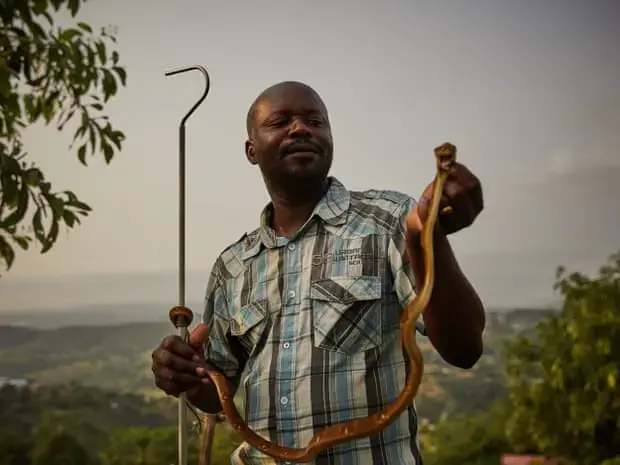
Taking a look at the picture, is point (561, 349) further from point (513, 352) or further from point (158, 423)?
point (158, 423)

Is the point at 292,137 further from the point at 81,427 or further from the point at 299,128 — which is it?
the point at 81,427

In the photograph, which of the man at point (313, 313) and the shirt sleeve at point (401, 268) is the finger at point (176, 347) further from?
the shirt sleeve at point (401, 268)

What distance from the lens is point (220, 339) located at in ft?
2.85

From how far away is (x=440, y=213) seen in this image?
54cm

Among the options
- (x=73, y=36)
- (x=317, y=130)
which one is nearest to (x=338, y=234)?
(x=317, y=130)

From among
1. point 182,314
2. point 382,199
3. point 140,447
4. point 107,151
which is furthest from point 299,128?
point 140,447

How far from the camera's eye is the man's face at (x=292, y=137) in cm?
79

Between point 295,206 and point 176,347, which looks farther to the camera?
point 295,206

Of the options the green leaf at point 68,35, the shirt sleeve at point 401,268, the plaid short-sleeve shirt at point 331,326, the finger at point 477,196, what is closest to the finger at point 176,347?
the plaid short-sleeve shirt at point 331,326

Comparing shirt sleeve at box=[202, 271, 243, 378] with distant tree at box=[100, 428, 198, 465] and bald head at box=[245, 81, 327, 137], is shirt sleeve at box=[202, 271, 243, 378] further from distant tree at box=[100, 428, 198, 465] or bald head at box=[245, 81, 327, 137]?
distant tree at box=[100, 428, 198, 465]

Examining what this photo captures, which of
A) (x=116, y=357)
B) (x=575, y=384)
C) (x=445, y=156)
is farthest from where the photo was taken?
(x=116, y=357)

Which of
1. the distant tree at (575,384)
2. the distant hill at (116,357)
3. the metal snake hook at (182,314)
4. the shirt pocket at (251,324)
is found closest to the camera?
the metal snake hook at (182,314)

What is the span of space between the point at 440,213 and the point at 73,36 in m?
1.35

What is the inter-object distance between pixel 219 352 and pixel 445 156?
447 millimetres
